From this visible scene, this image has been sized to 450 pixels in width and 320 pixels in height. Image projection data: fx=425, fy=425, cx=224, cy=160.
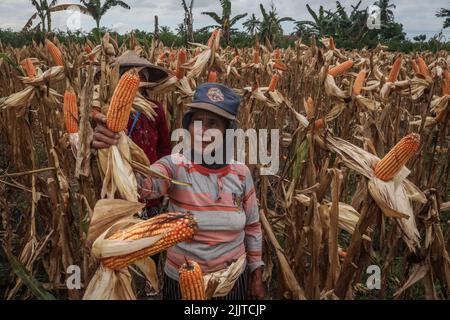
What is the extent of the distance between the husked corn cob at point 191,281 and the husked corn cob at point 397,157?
2.65 feet

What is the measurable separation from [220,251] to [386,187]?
80 cm

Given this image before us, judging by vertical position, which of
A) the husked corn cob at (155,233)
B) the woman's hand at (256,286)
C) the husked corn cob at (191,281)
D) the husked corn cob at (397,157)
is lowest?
the woman's hand at (256,286)

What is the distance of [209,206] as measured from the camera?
198cm

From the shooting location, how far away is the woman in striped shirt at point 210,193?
1967 millimetres

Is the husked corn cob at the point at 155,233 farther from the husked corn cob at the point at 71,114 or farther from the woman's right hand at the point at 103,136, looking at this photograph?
Result: the husked corn cob at the point at 71,114

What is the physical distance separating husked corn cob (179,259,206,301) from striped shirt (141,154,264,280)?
51 centimetres

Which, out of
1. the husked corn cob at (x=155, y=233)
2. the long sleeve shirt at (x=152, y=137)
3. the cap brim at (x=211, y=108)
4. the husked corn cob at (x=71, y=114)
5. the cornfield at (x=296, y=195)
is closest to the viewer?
the husked corn cob at (x=155, y=233)

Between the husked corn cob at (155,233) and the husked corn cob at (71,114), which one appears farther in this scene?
the husked corn cob at (71,114)

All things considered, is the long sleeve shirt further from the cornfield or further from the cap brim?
the cap brim

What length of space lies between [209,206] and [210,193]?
0.20ft

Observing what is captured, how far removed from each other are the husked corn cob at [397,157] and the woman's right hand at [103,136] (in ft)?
3.27

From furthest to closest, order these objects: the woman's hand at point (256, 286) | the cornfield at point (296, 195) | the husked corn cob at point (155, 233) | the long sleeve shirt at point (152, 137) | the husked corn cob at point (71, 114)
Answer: the long sleeve shirt at point (152, 137) < the woman's hand at point (256, 286) < the husked corn cob at point (71, 114) < the cornfield at point (296, 195) < the husked corn cob at point (155, 233)

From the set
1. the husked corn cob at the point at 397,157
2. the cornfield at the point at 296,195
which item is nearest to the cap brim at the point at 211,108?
the cornfield at the point at 296,195

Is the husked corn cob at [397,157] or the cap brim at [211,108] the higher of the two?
the cap brim at [211,108]
